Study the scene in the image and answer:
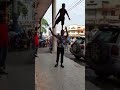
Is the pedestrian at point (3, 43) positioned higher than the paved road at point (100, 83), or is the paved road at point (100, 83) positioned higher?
the pedestrian at point (3, 43)

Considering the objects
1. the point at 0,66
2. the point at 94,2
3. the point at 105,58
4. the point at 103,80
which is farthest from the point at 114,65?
the point at 94,2

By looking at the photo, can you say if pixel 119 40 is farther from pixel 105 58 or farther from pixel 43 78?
pixel 43 78

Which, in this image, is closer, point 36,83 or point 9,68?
point 36,83

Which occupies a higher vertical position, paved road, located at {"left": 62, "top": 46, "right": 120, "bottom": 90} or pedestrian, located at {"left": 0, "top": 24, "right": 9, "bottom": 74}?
pedestrian, located at {"left": 0, "top": 24, "right": 9, "bottom": 74}

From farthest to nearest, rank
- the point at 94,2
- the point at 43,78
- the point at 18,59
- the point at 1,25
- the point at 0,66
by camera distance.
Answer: the point at 94,2 < the point at 18,59 < the point at 43,78 < the point at 0,66 < the point at 1,25

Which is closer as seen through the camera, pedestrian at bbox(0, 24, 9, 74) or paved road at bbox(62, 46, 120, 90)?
pedestrian at bbox(0, 24, 9, 74)

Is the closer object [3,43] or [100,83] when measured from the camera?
[3,43]

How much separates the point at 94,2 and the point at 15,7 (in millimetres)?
11796

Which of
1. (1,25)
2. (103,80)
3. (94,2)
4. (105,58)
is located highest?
(94,2)

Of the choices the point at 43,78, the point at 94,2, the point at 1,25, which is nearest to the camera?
the point at 1,25

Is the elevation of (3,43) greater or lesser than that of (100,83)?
greater

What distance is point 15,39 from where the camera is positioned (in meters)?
11.5

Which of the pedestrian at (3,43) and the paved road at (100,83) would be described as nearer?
the pedestrian at (3,43)

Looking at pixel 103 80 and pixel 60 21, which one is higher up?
pixel 60 21
